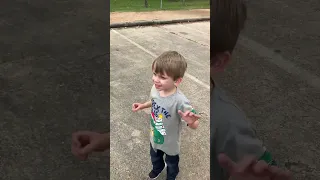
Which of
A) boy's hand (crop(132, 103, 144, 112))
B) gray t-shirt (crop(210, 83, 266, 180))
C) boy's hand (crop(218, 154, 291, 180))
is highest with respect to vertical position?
gray t-shirt (crop(210, 83, 266, 180))

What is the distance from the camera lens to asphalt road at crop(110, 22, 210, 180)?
2.91 meters

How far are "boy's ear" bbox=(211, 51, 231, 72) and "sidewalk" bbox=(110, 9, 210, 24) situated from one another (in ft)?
24.5

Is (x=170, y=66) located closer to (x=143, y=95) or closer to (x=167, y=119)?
(x=167, y=119)

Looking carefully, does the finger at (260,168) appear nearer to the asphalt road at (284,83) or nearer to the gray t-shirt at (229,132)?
the gray t-shirt at (229,132)

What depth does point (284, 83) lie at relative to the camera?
450 centimetres

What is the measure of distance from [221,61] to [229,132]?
0.21m
